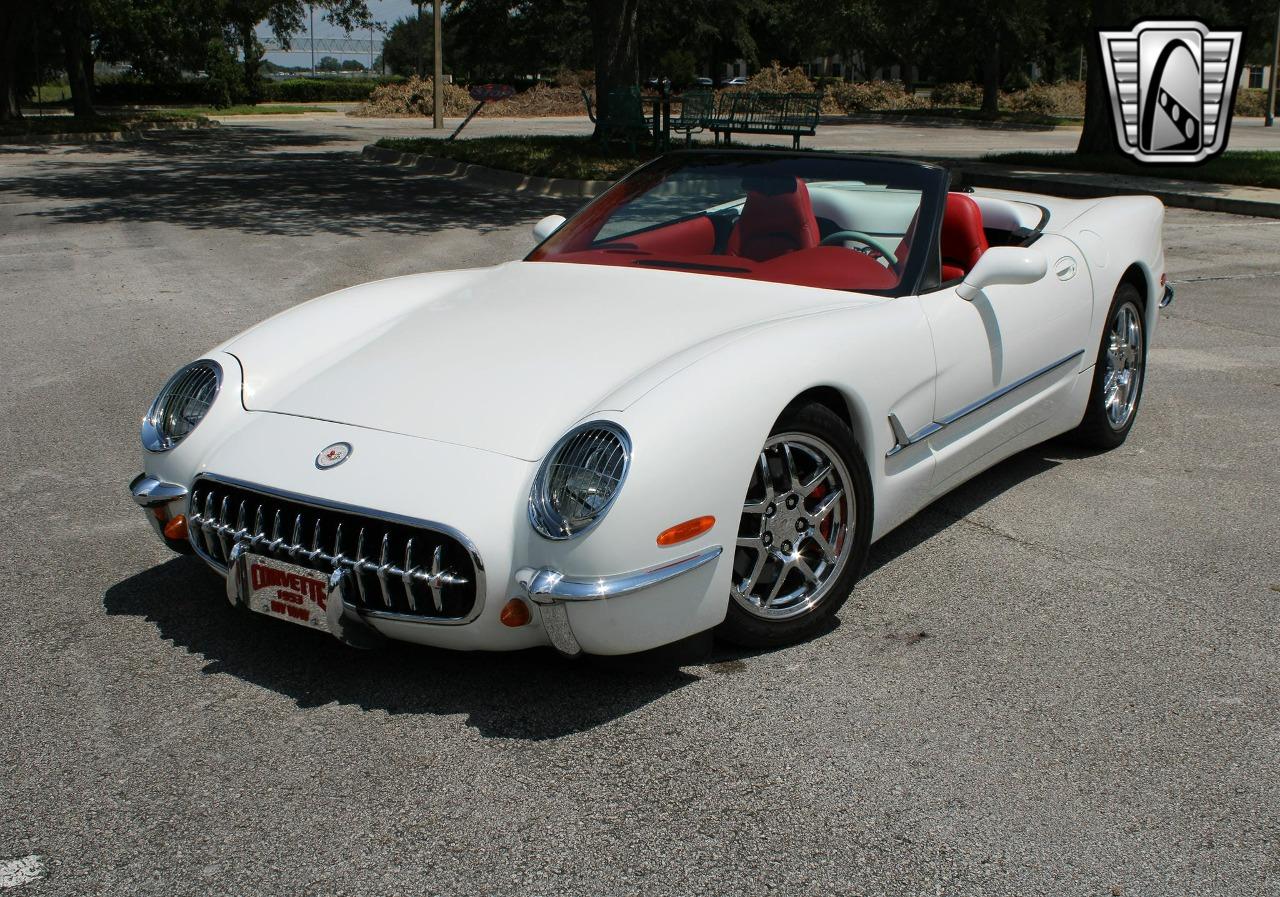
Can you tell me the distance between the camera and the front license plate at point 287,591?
3.30 meters

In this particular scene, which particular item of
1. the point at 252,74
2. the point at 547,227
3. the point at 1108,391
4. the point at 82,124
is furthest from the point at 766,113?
the point at 252,74

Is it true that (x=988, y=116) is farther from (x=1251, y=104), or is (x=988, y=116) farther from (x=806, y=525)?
(x=806, y=525)

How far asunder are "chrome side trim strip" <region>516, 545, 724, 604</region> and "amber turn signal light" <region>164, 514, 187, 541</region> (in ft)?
3.82

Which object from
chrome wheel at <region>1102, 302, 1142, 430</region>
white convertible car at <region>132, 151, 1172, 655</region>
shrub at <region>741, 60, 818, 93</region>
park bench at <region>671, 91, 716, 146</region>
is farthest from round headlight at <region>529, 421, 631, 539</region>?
shrub at <region>741, 60, 818, 93</region>

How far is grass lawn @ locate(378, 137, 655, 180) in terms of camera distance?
1742 cm

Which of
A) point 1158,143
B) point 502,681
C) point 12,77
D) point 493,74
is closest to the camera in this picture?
point 502,681

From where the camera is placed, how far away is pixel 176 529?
12.4 feet

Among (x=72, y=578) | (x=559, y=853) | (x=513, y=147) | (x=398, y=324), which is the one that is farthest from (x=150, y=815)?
(x=513, y=147)

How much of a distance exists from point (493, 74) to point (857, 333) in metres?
65.0

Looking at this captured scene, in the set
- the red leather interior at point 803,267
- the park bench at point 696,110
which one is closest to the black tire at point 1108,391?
the red leather interior at point 803,267

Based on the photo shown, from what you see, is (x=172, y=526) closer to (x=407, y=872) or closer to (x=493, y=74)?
(x=407, y=872)

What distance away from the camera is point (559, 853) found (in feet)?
9.05

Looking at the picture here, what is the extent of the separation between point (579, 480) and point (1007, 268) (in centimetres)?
181

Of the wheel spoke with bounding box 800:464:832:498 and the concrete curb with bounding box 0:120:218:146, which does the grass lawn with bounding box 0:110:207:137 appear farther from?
the wheel spoke with bounding box 800:464:832:498
